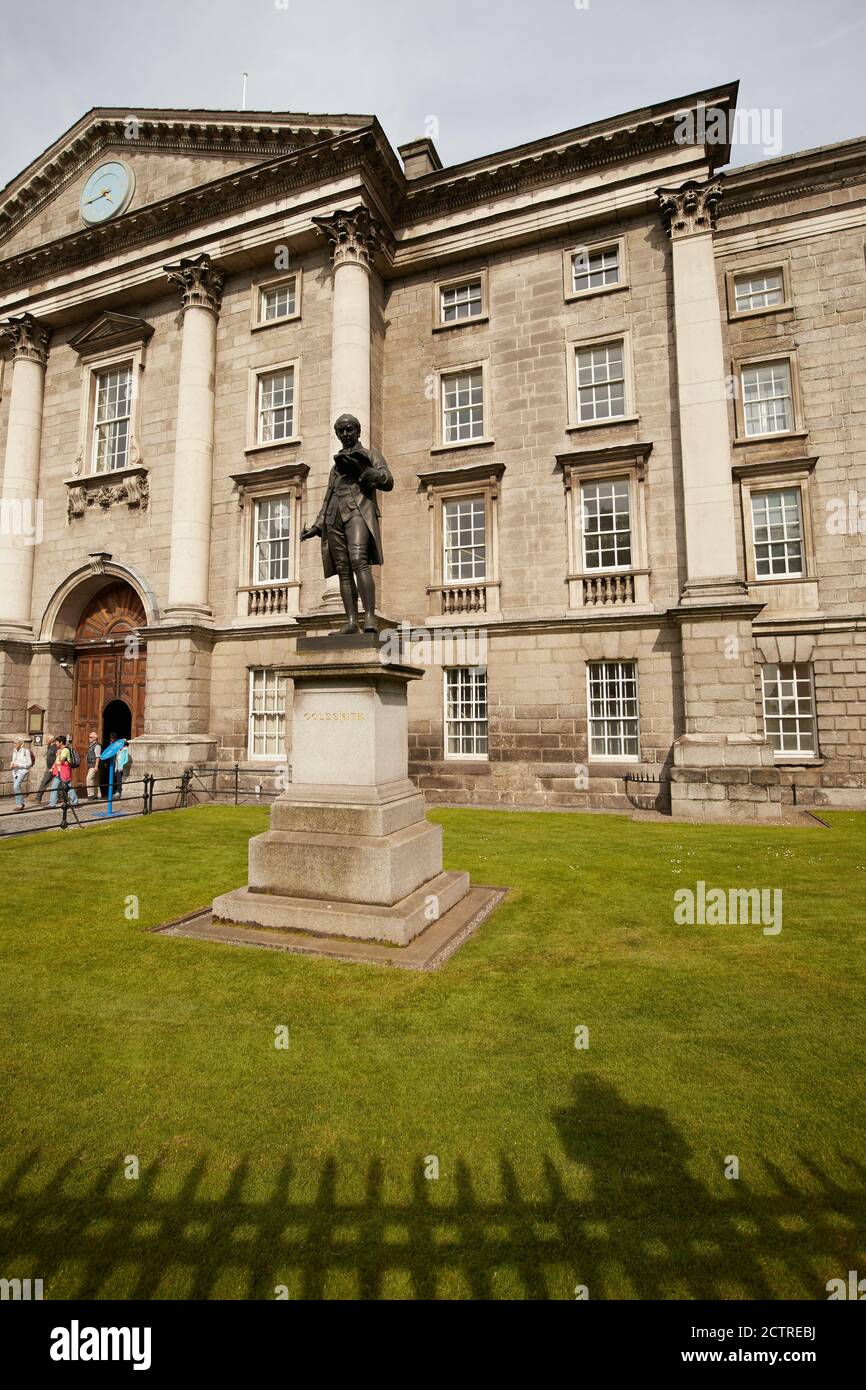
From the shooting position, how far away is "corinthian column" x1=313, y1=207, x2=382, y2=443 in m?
17.0

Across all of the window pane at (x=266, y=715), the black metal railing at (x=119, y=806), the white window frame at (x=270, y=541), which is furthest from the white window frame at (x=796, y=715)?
the black metal railing at (x=119, y=806)

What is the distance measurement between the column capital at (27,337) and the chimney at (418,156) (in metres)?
13.1

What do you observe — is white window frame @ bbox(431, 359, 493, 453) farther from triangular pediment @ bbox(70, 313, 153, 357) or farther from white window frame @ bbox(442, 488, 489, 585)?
triangular pediment @ bbox(70, 313, 153, 357)

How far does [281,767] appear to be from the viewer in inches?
667

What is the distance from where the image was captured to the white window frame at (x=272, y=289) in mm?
18703

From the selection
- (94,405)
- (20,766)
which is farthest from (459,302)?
(20,766)

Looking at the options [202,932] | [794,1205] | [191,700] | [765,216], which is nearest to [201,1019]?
[202,932]

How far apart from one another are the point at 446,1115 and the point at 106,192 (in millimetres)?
27830

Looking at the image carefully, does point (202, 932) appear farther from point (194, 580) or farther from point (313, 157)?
point (313, 157)

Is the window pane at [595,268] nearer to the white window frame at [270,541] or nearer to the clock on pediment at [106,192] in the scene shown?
the white window frame at [270,541]

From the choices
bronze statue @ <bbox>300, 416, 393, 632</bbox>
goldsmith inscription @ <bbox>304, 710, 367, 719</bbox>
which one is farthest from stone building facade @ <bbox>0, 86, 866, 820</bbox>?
goldsmith inscription @ <bbox>304, 710, 367, 719</bbox>

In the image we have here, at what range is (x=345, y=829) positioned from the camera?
6.54 metres

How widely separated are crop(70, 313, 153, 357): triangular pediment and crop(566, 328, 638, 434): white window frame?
13.2 meters
